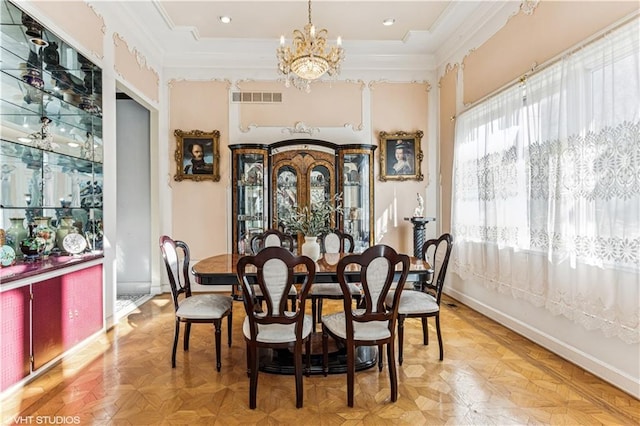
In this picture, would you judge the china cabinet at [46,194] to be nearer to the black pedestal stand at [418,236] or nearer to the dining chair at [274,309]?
the dining chair at [274,309]

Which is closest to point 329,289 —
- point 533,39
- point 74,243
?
point 74,243

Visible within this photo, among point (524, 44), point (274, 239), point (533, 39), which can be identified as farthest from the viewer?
point (274, 239)

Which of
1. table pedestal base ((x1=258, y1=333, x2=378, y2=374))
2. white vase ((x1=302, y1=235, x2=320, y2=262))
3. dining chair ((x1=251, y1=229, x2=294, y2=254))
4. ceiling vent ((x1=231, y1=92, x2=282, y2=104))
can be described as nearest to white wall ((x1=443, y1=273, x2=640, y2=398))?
table pedestal base ((x1=258, y1=333, x2=378, y2=374))

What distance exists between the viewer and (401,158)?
5211 mm

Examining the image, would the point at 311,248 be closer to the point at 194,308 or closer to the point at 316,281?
the point at 316,281

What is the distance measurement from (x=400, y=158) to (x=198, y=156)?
10.1ft

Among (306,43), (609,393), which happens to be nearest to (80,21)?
(306,43)

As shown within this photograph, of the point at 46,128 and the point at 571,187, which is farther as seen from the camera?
the point at 46,128

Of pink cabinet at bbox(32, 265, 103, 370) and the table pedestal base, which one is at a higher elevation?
pink cabinet at bbox(32, 265, 103, 370)

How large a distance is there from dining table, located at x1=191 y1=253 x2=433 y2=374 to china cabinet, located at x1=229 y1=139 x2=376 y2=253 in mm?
1949

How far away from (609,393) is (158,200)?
5.17m

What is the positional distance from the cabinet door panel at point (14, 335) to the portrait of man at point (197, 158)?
2932 millimetres

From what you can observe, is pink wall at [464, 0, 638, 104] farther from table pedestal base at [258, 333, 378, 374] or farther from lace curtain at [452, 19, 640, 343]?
table pedestal base at [258, 333, 378, 374]

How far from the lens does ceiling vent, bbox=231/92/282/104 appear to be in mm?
5117
